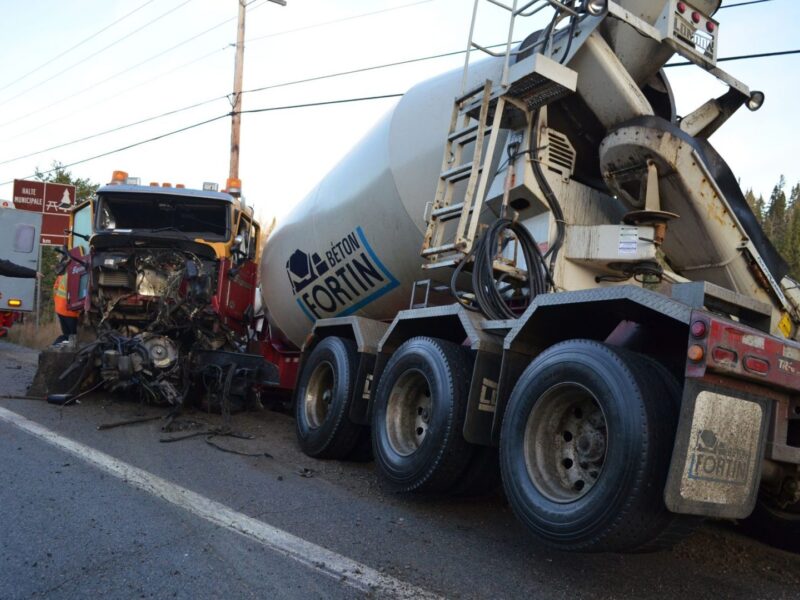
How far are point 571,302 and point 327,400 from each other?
2994 millimetres

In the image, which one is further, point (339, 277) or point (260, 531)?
point (339, 277)

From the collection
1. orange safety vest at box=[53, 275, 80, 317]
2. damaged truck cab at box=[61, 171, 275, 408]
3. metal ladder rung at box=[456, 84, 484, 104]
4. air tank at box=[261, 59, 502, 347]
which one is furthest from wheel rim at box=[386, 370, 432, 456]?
orange safety vest at box=[53, 275, 80, 317]

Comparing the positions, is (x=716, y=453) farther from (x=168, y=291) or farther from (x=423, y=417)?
(x=168, y=291)

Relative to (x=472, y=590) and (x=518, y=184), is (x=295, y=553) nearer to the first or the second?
(x=472, y=590)

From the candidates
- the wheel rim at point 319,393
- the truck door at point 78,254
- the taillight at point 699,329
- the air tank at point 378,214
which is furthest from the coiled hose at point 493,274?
the truck door at point 78,254

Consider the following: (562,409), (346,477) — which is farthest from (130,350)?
(562,409)

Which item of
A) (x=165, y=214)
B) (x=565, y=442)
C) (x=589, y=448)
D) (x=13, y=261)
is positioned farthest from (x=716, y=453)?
(x=13, y=261)

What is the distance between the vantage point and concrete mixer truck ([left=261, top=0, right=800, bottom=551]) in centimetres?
276

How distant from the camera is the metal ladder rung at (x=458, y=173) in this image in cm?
487

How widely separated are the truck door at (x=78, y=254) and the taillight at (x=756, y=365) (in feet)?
23.0

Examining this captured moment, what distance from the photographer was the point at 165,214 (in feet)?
27.5

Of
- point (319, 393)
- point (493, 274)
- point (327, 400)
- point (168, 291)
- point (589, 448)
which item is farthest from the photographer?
point (168, 291)

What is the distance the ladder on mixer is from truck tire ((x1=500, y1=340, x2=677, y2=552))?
5.41 feet

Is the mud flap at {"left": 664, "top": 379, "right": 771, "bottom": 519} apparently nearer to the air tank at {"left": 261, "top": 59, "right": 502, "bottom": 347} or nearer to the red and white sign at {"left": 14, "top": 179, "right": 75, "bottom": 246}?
the air tank at {"left": 261, "top": 59, "right": 502, "bottom": 347}
